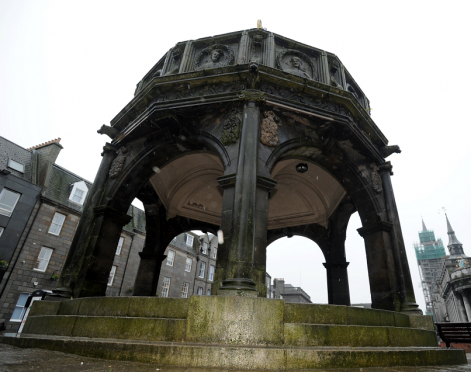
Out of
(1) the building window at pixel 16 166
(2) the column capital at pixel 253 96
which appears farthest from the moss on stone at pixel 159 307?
(1) the building window at pixel 16 166

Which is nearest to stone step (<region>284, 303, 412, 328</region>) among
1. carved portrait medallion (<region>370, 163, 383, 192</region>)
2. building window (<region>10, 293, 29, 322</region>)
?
carved portrait medallion (<region>370, 163, 383, 192</region>)

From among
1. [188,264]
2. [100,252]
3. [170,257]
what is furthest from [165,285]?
[100,252]

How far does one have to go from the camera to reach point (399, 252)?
8641mm

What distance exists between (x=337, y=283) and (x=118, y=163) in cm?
1068

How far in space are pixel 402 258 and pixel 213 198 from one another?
887 centimetres

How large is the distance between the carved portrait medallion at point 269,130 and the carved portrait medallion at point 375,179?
431 cm

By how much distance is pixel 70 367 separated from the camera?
10.1 feet

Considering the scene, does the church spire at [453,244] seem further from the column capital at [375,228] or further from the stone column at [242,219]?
the stone column at [242,219]

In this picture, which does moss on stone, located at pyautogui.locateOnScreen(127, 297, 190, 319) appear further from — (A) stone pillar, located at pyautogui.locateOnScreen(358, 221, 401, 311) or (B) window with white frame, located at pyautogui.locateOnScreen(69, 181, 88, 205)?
(B) window with white frame, located at pyautogui.locateOnScreen(69, 181, 88, 205)

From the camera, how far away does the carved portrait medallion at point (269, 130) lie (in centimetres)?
782

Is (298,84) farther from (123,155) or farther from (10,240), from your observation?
(10,240)

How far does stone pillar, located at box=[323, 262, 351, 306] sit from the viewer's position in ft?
40.0

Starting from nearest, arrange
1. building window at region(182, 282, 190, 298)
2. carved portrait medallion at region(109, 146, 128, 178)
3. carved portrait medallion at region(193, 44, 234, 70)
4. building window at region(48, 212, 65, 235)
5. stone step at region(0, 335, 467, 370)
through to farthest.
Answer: stone step at region(0, 335, 467, 370) → carved portrait medallion at region(109, 146, 128, 178) → carved portrait medallion at region(193, 44, 234, 70) → building window at region(48, 212, 65, 235) → building window at region(182, 282, 190, 298)

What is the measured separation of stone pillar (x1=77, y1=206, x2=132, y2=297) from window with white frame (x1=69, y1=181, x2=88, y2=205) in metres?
16.0
